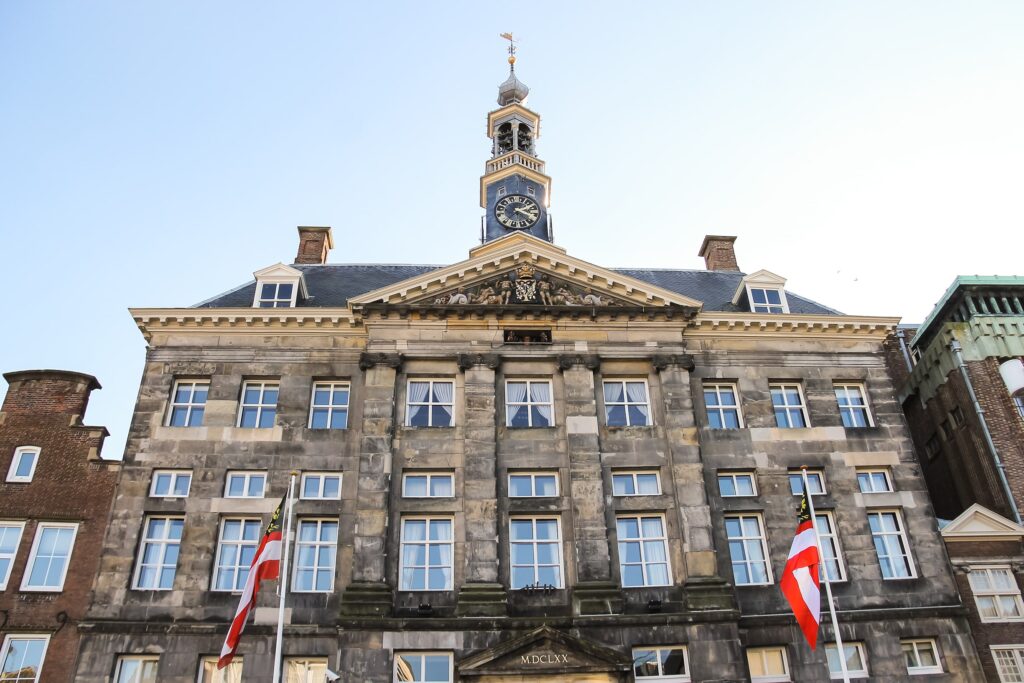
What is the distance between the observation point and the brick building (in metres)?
24.5

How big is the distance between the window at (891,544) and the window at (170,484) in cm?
2183

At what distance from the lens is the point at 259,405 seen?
28.5m

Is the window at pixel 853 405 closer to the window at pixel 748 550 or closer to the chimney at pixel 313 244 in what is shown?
the window at pixel 748 550

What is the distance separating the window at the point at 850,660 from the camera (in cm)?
2508

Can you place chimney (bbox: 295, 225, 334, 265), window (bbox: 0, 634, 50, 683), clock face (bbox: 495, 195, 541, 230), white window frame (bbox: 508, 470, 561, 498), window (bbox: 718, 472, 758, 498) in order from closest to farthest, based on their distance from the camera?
window (bbox: 0, 634, 50, 683) < white window frame (bbox: 508, 470, 561, 498) < window (bbox: 718, 472, 758, 498) < chimney (bbox: 295, 225, 334, 265) < clock face (bbox: 495, 195, 541, 230)

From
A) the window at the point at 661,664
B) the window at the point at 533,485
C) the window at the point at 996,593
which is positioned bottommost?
the window at the point at 661,664

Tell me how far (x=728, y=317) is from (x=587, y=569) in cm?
1066

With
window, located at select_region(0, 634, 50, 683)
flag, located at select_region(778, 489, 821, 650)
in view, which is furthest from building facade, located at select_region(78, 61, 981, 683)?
flag, located at select_region(778, 489, 821, 650)

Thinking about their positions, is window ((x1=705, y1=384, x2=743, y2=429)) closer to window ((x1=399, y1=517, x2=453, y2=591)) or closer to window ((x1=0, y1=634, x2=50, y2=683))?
window ((x1=399, y1=517, x2=453, y2=591))

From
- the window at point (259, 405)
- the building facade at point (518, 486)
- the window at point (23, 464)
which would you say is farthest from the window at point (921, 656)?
the window at point (23, 464)

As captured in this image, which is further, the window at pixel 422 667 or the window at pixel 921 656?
the window at pixel 921 656

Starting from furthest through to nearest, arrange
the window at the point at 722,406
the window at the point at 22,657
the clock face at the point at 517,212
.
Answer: the clock face at the point at 517,212, the window at the point at 722,406, the window at the point at 22,657

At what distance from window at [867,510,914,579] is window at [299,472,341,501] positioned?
17114mm

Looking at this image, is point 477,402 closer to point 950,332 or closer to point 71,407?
point 71,407
